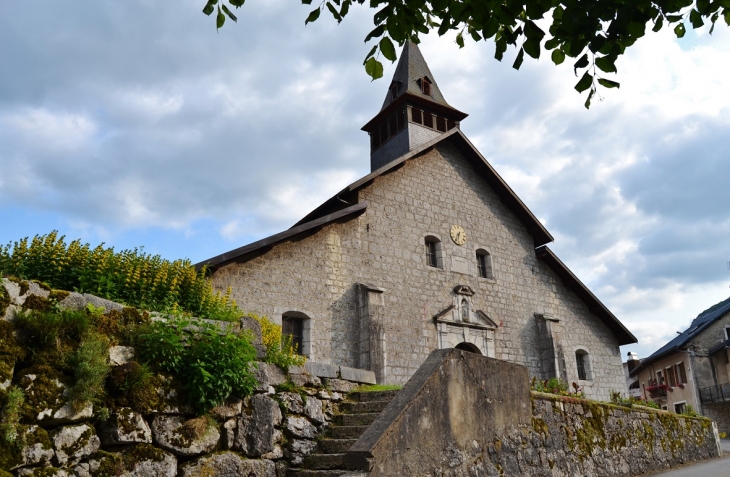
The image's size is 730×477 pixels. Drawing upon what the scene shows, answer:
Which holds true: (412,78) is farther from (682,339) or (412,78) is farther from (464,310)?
(682,339)

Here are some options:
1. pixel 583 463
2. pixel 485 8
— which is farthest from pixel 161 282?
pixel 583 463

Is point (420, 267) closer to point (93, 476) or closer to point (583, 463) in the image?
point (583, 463)

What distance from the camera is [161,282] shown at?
617 centimetres

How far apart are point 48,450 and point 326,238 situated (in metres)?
9.22

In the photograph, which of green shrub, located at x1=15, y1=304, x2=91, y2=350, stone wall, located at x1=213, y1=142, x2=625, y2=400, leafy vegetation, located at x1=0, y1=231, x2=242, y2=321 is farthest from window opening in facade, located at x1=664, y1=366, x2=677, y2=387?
green shrub, located at x1=15, y1=304, x2=91, y2=350

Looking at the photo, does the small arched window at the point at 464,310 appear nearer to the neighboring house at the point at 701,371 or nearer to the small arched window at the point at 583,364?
the small arched window at the point at 583,364

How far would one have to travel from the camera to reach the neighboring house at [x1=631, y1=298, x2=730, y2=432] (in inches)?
1118

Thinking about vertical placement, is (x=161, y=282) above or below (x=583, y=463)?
above

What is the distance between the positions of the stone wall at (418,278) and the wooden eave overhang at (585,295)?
0.17 meters

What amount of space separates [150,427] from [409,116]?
1494 cm

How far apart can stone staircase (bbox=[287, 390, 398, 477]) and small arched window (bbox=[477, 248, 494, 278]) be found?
952cm

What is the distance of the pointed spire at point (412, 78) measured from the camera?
20.5 m

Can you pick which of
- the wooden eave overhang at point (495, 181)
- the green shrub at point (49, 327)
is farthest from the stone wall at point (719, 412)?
the green shrub at point (49, 327)

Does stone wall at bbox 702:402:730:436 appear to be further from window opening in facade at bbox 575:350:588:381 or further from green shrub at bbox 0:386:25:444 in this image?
green shrub at bbox 0:386:25:444
